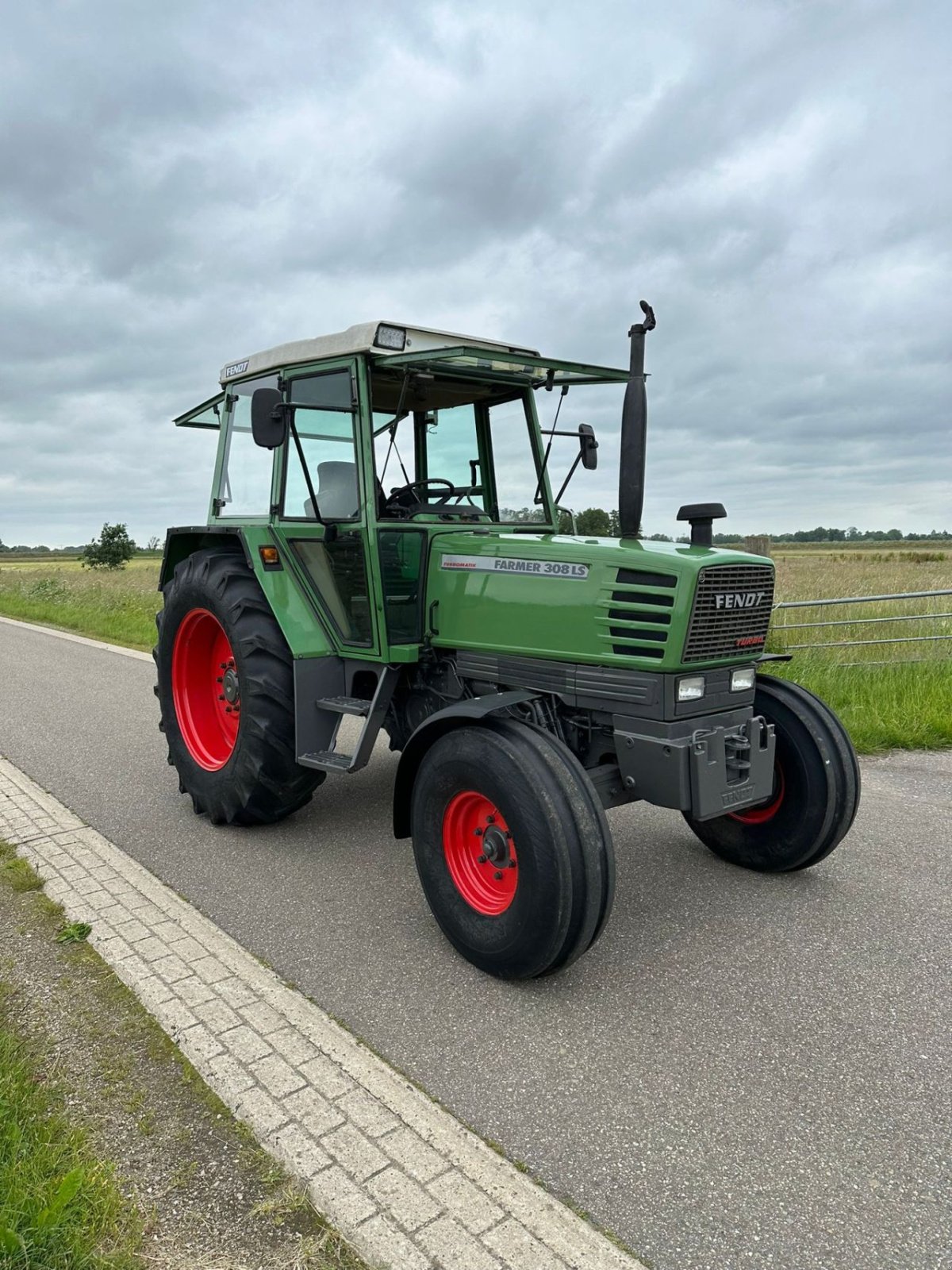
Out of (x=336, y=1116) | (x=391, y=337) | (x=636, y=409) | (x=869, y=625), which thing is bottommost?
(x=336, y=1116)

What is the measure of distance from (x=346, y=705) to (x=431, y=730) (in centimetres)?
96

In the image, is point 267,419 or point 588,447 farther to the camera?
point 588,447

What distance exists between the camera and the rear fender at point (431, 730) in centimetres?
335

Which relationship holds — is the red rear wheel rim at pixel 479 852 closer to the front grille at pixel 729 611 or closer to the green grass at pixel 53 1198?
the front grille at pixel 729 611

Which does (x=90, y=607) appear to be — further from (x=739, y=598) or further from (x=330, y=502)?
(x=739, y=598)

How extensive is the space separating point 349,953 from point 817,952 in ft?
5.98

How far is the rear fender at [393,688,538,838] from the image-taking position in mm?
3352

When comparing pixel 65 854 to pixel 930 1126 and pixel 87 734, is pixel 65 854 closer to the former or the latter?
pixel 87 734

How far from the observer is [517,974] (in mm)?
3066

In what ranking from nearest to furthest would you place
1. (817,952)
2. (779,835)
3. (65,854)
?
(817,952) < (779,835) < (65,854)

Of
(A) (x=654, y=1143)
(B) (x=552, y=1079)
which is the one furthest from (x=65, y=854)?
(A) (x=654, y=1143)

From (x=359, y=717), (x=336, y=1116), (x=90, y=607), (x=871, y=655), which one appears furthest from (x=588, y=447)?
(x=90, y=607)

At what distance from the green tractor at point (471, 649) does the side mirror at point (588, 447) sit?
0.05 feet

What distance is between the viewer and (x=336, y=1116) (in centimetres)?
240
